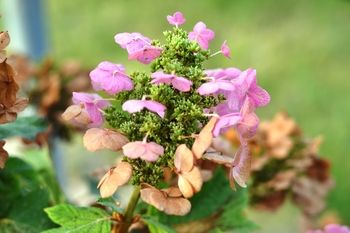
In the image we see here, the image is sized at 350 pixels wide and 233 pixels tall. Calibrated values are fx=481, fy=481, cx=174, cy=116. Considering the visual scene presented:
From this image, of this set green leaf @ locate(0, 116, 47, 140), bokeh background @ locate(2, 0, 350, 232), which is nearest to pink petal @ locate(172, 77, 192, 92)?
green leaf @ locate(0, 116, 47, 140)

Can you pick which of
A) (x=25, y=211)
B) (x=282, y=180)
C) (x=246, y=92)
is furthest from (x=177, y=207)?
(x=282, y=180)

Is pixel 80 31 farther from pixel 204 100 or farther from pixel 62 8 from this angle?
pixel 204 100

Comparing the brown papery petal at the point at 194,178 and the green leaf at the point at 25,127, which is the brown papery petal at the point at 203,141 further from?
the green leaf at the point at 25,127

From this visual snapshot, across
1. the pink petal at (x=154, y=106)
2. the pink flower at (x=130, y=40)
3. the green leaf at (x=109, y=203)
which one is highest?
the pink flower at (x=130, y=40)

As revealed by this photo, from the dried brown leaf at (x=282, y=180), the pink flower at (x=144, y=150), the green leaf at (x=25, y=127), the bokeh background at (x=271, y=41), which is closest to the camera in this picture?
the pink flower at (x=144, y=150)

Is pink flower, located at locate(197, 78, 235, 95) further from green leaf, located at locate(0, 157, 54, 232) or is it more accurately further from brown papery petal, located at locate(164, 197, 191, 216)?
green leaf, located at locate(0, 157, 54, 232)

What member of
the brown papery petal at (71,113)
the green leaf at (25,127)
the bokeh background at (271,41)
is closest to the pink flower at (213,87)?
the brown papery petal at (71,113)

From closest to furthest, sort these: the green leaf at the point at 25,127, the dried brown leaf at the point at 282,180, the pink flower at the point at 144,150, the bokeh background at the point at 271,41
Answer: the pink flower at the point at 144,150 → the green leaf at the point at 25,127 → the dried brown leaf at the point at 282,180 → the bokeh background at the point at 271,41

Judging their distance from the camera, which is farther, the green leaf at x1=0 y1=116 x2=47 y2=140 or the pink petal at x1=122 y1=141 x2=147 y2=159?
the green leaf at x1=0 y1=116 x2=47 y2=140

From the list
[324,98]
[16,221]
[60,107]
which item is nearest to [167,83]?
[16,221]
